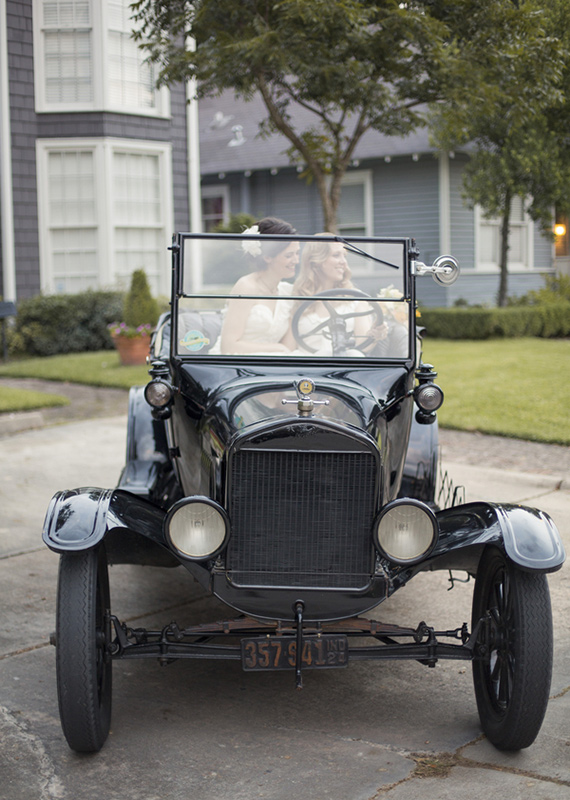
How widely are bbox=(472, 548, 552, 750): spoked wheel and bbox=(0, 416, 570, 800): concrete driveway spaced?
0.38 ft

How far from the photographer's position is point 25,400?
32.2ft

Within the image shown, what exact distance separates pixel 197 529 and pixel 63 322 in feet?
39.0

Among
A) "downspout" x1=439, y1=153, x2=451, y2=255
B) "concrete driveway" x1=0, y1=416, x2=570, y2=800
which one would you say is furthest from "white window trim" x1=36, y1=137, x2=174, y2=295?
"concrete driveway" x1=0, y1=416, x2=570, y2=800

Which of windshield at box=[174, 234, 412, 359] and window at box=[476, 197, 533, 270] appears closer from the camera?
windshield at box=[174, 234, 412, 359]

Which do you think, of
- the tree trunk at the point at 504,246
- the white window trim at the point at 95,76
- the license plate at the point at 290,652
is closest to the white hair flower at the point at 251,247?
the license plate at the point at 290,652

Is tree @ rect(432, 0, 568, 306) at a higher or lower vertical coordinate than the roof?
lower

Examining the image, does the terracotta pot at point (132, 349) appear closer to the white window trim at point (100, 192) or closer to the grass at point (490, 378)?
Answer: the grass at point (490, 378)

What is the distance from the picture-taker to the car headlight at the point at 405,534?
10.3 feet

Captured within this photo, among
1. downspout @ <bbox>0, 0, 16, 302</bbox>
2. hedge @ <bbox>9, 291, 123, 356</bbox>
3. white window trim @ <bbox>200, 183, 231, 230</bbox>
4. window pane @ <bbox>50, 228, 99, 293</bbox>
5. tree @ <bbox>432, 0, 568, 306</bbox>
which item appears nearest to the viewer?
tree @ <bbox>432, 0, 568, 306</bbox>

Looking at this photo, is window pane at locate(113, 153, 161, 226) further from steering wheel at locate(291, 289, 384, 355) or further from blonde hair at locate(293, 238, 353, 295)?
steering wheel at locate(291, 289, 384, 355)

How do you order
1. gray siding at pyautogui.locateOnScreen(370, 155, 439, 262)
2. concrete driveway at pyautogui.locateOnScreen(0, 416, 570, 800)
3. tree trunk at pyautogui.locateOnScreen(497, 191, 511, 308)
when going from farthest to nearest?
1. gray siding at pyautogui.locateOnScreen(370, 155, 439, 262)
2. tree trunk at pyautogui.locateOnScreen(497, 191, 511, 308)
3. concrete driveway at pyautogui.locateOnScreen(0, 416, 570, 800)

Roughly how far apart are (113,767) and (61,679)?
1.14 ft

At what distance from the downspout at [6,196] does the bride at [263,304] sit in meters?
10.4

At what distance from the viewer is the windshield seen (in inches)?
161
